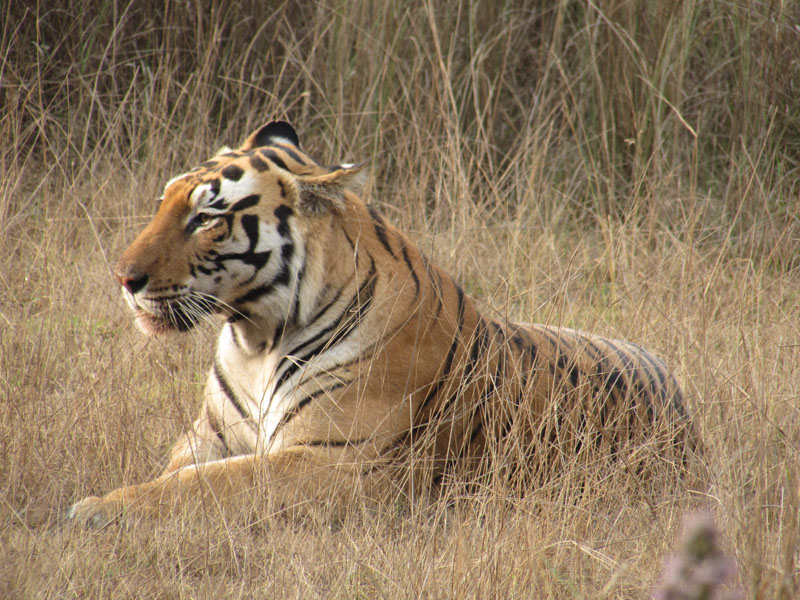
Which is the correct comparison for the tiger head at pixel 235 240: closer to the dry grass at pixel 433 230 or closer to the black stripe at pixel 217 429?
the black stripe at pixel 217 429

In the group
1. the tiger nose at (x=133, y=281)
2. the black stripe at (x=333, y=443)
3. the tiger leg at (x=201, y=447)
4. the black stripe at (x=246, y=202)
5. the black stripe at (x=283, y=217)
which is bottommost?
the tiger leg at (x=201, y=447)

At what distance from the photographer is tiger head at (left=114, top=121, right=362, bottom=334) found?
2.79 meters

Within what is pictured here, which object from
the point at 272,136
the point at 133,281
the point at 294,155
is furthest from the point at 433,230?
the point at 133,281

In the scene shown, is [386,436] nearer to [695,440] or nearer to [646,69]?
[695,440]

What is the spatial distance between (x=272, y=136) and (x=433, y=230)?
1369 mm

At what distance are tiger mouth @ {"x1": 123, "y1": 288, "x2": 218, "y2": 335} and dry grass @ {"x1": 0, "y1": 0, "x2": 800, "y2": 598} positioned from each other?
341 millimetres

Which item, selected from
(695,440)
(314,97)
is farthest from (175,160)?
(695,440)

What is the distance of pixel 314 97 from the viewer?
235 inches

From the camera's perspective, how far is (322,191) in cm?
288

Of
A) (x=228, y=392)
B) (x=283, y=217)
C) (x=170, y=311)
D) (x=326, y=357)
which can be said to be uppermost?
(x=283, y=217)

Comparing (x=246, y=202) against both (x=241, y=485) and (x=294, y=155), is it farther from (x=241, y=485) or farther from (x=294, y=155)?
(x=241, y=485)

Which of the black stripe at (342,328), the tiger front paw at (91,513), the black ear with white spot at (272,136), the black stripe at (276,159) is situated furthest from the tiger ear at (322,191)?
the tiger front paw at (91,513)

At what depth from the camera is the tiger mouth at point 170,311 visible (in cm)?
279

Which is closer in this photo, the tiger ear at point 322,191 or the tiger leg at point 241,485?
the tiger leg at point 241,485
